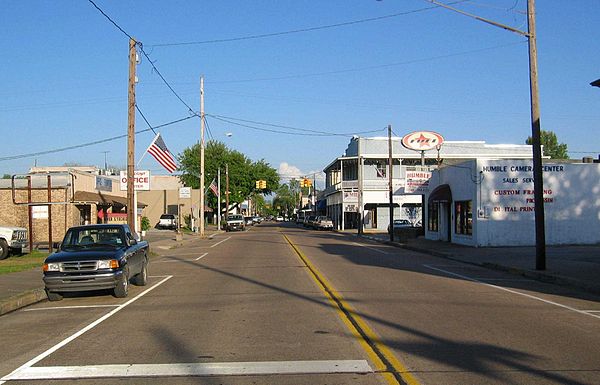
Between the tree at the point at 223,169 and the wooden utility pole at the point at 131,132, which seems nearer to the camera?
the wooden utility pole at the point at 131,132

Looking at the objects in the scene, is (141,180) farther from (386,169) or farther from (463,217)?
(386,169)

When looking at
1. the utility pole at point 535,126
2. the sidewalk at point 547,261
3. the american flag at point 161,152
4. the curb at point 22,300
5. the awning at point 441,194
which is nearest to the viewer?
the curb at point 22,300

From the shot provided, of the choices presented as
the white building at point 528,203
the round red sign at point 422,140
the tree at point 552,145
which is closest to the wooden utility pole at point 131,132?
the white building at point 528,203

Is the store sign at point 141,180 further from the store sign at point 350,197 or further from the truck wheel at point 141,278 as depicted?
the store sign at point 350,197

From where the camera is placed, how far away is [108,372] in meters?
7.46

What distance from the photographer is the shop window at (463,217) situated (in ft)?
110

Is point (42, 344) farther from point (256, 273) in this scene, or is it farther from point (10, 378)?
point (256, 273)

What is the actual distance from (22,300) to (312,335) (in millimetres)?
8022

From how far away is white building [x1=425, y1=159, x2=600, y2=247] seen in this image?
105 ft

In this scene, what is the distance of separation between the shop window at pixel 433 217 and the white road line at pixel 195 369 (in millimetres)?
33639

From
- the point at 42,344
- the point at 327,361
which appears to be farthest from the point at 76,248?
the point at 327,361

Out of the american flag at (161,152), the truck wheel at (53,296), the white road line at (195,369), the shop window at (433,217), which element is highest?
the american flag at (161,152)

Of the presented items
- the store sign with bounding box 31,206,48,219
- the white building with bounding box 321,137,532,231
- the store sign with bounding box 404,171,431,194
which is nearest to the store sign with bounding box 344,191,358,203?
the white building with bounding box 321,137,532,231

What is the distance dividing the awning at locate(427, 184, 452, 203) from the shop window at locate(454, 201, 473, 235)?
0.63m
